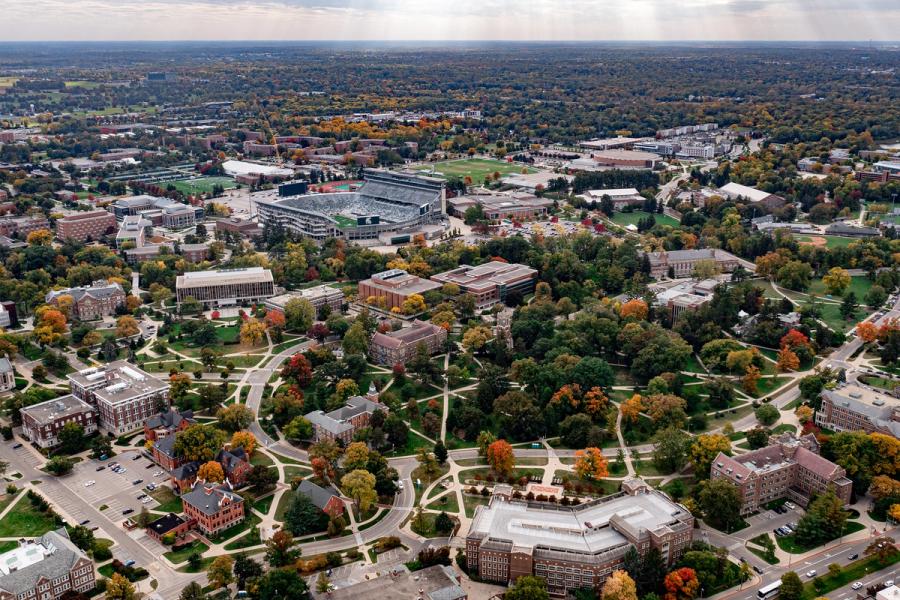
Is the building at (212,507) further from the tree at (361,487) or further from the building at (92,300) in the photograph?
the building at (92,300)

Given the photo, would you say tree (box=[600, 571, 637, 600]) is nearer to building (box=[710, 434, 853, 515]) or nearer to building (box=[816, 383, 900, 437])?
building (box=[710, 434, 853, 515])

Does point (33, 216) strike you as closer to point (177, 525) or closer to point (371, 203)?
point (371, 203)

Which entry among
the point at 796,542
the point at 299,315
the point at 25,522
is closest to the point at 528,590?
the point at 796,542

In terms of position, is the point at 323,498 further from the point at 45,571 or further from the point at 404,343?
the point at 404,343

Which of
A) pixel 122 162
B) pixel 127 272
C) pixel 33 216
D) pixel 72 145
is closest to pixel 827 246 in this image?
pixel 127 272

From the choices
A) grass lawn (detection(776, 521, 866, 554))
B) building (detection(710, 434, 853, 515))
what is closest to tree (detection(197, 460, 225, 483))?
building (detection(710, 434, 853, 515))

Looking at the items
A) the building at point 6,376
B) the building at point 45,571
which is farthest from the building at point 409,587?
the building at point 6,376
